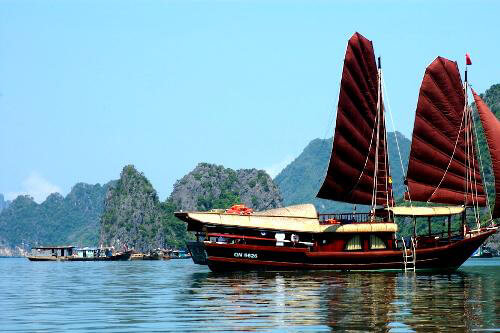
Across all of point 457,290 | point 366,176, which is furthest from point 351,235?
point 457,290

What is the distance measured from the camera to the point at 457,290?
4281cm

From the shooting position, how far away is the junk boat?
213 ft

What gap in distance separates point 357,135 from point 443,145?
19.7 ft

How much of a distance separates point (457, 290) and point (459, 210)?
87.5ft

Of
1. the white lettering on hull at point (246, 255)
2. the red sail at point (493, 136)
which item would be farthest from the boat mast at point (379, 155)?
the white lettering on hull at point (246, 255)

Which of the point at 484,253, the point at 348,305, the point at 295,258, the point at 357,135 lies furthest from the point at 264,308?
the point at 484,253

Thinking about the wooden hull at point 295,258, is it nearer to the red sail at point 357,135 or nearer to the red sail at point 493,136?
the red sail at point 357,135

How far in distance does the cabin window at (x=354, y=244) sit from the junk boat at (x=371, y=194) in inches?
2.7

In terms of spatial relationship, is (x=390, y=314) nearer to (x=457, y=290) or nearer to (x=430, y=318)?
(x=430, y=318)

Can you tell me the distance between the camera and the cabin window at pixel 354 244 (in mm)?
65312

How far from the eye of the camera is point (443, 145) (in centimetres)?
6738

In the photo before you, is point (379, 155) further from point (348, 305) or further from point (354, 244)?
point (348, 305)

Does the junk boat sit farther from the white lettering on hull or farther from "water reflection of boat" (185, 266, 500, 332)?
"water reflection of boat" (185, 266, 500, 332)

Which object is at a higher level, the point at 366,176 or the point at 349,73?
the point at 349,73
